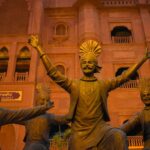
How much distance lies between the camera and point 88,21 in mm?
17781

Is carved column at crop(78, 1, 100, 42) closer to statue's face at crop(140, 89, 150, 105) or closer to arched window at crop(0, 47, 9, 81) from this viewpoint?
arched window at crop(0, 47, 9, 81)

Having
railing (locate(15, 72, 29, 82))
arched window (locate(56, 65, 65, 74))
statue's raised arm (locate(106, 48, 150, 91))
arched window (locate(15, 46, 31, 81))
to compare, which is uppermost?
arched window (locate(15, 46, 31, 81))

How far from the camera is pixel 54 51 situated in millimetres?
17703

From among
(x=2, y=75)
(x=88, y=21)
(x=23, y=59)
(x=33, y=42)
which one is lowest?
(x=33, y=42)

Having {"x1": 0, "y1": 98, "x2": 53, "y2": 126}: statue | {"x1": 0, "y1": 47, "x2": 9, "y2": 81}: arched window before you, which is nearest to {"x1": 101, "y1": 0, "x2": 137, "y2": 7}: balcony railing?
{"x1": 0, "y1": 47, "x2": 9, "y2": 81}: arched window

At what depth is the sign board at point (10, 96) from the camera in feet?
49.8

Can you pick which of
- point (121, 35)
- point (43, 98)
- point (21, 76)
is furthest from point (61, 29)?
point (43, 98)

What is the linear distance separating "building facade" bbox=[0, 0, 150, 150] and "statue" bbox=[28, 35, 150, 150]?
1068cm

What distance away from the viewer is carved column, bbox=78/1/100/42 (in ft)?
56.4

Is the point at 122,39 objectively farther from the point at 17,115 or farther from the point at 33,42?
the point at 17,115

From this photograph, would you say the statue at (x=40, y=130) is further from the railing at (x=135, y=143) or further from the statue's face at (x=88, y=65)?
the railing at (x=135, y=143)

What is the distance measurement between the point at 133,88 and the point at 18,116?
1287cm

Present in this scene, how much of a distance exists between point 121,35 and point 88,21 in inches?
95.7

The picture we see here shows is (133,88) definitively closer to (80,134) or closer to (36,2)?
(36,2)
